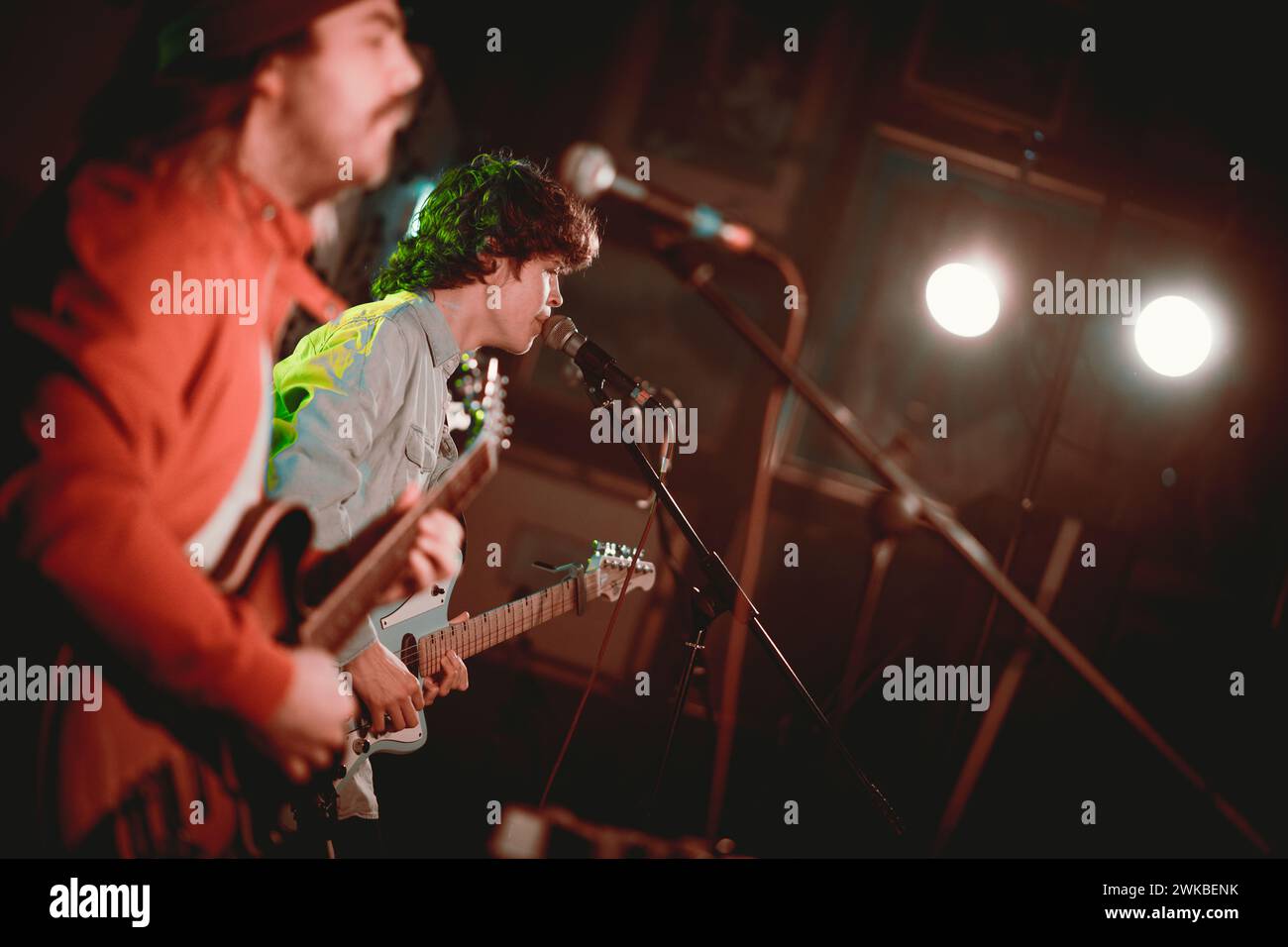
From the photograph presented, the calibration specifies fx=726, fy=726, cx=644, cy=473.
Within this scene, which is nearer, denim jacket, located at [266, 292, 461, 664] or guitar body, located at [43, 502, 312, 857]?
guitar body, located at [43, 502, 312, 857]

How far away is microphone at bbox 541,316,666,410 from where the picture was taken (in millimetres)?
1975

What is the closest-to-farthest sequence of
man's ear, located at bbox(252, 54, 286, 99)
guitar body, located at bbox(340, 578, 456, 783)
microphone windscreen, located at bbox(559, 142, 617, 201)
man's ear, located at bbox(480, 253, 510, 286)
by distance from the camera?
man's ear, located at bbox(252, 54, 286, 99)
microphone windscreen, located at bbox(559, 142, 617, 201)
guitar body, located at bbox(340, 578, 456, 783)
man's ear, located at bbox(480, 253, 510, 286)

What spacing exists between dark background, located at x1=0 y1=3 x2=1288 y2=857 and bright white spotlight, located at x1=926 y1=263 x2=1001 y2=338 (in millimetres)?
922

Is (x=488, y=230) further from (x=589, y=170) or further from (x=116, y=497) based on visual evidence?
(x=116, y=497)

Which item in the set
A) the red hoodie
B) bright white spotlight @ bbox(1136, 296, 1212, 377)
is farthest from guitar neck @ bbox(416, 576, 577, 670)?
bright white spotlight @ bbox(1136, 296, 1212, 377)

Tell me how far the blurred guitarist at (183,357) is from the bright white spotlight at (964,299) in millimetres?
2521

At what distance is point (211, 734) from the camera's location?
44.2 inches

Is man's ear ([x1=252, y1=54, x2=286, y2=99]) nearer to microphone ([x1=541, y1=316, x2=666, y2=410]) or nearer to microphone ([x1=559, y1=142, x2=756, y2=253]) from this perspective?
microphone ([x1=559, y1=142, x2=756, y2=253])

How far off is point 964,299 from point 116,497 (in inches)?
122

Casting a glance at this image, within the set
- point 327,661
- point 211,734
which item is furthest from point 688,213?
point 211,734

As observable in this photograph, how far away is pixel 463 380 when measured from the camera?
2.87 m

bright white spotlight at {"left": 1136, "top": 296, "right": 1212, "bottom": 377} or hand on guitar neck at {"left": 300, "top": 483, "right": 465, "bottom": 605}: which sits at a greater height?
bright white spotlight at {"left": 1136, "top": 296, "right": 1212, "bottom": 377}

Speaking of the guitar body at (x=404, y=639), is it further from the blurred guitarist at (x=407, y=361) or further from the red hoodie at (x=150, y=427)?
the red hoodie at (x=150, y=427)
